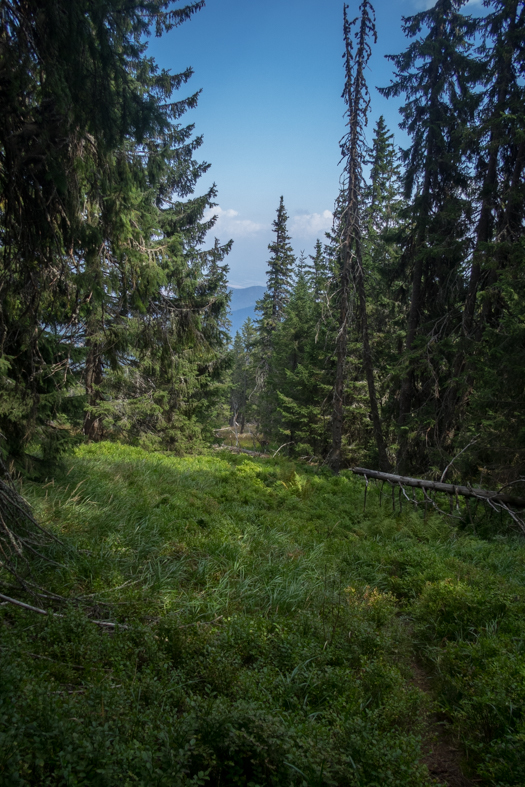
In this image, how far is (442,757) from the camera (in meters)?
2.74

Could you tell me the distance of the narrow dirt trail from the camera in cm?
251

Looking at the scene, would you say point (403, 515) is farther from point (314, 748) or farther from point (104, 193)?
point (104, 193)

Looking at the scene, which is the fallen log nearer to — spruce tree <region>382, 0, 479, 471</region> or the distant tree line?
the distant tree line

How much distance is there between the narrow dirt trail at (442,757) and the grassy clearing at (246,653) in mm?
91

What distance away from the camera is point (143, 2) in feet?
11.2

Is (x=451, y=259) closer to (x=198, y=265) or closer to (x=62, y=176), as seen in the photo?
(x=198, y=265)

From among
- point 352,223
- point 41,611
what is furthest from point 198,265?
point 41,611

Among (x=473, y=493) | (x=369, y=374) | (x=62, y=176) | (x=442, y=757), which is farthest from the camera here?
(x=369, y=374)

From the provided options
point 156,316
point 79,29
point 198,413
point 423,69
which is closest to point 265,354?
point 198,413

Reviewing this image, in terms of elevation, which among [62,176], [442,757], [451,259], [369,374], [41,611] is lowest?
[442,757]

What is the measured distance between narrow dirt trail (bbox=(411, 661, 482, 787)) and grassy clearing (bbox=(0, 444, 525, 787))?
91 millimetres

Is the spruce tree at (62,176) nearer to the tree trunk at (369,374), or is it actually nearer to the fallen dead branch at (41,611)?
the fallen dead branch at (41,611)

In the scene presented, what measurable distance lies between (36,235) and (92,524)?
328cm

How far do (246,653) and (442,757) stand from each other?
1.48 metres
